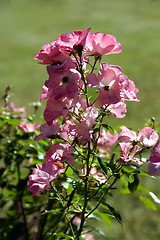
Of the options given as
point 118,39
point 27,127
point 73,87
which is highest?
point 118,39

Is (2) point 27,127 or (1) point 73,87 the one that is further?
(2) point 27,127

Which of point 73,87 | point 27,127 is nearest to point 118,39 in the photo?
point 27,127

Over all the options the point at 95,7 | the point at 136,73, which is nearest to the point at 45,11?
the point at 95,7

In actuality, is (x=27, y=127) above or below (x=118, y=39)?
below

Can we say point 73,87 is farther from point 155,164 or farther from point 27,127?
point 27,127

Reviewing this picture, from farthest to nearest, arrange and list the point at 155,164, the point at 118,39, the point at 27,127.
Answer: the point at 118,39, the point at 27,127, the point at 155,164

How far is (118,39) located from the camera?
7.63 metres

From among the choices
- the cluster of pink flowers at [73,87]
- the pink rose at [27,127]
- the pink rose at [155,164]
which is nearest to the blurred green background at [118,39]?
the pink rose at [27,127]

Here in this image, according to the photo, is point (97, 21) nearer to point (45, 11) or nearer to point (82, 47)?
point (45, 11)

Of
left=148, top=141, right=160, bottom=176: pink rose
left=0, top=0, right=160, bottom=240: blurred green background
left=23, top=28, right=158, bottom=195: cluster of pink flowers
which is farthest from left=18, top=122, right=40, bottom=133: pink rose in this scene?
left=148, top=141, right=160, bottom=176: pink rose

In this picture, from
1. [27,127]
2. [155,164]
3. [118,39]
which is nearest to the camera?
[155,164]

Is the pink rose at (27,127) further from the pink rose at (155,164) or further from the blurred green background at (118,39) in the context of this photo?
the pink rose at (155,164)

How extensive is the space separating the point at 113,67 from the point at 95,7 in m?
11.1

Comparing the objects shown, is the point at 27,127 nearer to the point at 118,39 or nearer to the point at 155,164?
the point at 155,164
